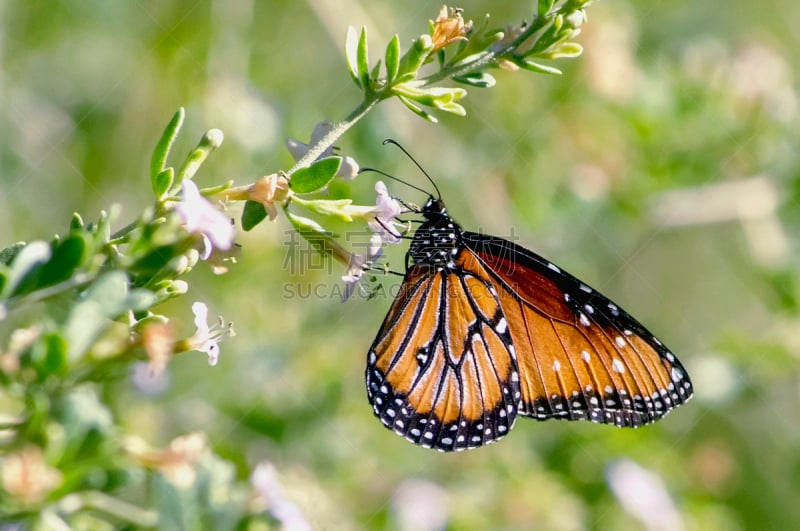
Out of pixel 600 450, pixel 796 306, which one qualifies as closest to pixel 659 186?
pixel 796 306

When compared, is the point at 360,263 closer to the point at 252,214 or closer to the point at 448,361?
the point at 252,214

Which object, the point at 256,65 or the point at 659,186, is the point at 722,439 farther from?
the point at 256,65

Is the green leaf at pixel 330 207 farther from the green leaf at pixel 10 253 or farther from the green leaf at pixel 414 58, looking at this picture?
the green leaf at pixel 10 253

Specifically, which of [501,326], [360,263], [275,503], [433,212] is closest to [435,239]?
[433,212]

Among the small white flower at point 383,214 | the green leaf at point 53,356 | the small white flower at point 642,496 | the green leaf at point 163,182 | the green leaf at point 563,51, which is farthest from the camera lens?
the small white flower at point 642,496

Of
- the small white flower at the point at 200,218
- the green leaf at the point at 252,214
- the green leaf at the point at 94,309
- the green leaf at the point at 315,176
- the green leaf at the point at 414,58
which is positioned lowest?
the green leaf at the point at 94,309

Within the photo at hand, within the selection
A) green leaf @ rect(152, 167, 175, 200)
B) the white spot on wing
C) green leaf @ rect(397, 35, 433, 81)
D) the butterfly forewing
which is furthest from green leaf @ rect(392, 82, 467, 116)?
the white spot on wing

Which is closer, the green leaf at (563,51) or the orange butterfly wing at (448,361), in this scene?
the green leaf at (563,51)

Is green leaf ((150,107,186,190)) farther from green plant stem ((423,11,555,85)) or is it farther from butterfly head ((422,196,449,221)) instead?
butterfly head ((422,196,449,221))

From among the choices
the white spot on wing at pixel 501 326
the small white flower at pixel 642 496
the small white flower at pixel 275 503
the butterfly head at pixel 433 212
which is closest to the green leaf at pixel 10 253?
the small white flower at pixel 275 503
